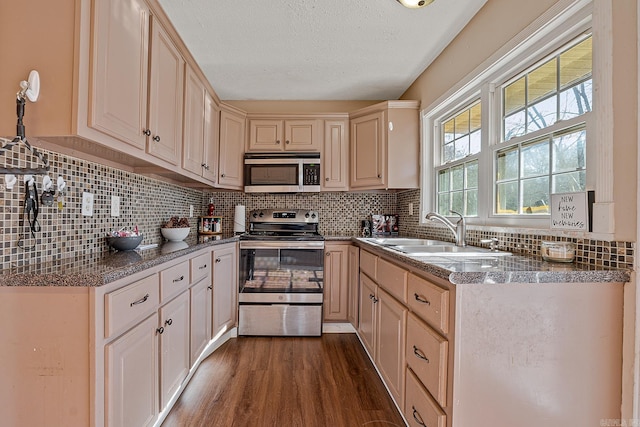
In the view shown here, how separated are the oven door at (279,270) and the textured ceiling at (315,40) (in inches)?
58.9

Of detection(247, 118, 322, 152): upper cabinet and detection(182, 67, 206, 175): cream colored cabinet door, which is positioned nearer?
detection(182, 67, 206, 175): cream colored cabinet door

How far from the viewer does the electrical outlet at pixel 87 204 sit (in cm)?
143

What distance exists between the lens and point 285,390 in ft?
5.74

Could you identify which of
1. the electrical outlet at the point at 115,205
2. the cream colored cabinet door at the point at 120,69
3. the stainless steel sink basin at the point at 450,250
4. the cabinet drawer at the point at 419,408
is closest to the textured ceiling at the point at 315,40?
the cream colored cabinet door at the point at 120,69

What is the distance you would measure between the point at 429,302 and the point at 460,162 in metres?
1.39

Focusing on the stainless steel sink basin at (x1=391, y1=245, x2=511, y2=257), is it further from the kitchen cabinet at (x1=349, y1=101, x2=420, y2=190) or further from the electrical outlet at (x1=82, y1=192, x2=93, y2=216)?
the electrical outlet at (x1=82, y1=192, x2=93, y2=216)

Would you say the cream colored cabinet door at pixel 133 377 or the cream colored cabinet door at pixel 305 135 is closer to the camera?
the cream colored cabinet door at pixel 133 377

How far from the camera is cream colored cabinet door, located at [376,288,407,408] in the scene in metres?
1.42

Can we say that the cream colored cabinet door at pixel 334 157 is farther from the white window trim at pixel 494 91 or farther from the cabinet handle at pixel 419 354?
the cabinet handle at pixel 419 354

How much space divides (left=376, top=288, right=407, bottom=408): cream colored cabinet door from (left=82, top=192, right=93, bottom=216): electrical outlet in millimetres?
1672

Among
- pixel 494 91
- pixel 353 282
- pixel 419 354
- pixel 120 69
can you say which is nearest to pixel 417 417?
pixel 419 354

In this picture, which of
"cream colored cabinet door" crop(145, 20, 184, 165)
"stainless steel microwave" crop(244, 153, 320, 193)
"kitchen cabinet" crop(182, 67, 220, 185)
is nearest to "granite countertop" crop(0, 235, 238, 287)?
"cream colored cabinet door" crop(145, 20, 184, 165)

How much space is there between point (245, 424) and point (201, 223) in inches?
71.7

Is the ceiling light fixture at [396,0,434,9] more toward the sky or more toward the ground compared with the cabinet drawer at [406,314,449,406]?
more toward the sky
